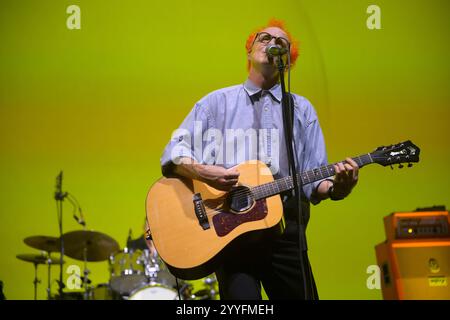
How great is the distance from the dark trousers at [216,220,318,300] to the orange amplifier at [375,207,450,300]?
172 cm

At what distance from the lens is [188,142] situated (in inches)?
136

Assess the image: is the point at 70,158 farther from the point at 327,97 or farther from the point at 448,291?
the point at 448,291

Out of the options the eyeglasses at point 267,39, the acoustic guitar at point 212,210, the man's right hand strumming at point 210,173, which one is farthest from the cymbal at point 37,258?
the eyeglasses at point 267,39

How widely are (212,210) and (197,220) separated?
0.10 meters

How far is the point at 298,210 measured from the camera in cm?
297

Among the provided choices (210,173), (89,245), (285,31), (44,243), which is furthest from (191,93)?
(210,173)

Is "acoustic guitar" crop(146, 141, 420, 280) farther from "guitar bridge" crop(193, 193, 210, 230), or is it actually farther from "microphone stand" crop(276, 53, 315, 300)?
"microphone stand" crop(276, 53, 315, 300)

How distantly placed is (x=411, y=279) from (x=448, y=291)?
0.87 feet

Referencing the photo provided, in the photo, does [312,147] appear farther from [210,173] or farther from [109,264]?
[109,264]

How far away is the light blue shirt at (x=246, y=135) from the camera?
3.42 m

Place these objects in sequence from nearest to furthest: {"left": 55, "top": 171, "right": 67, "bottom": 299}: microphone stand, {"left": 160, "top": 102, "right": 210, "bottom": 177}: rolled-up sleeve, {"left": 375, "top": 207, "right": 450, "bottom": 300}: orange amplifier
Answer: {"left": 160, "top": 102, "right": 210, "bottom": 177}: rolled-up sleeve < {"left": 375, "top": 207, "right": 450, "bottom": 300}: orange amplifier < {"left": 55, "top": 171, "right": 67, "bottom": 299}: microphone stand

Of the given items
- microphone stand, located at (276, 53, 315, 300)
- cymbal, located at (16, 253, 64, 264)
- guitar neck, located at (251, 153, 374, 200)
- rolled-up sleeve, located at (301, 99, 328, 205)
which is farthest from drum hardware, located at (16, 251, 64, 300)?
microphone stand, located at (276, 53, 315, 300)

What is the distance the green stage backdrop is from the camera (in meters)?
4.88

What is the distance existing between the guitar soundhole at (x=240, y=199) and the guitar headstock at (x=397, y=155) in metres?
0.69
